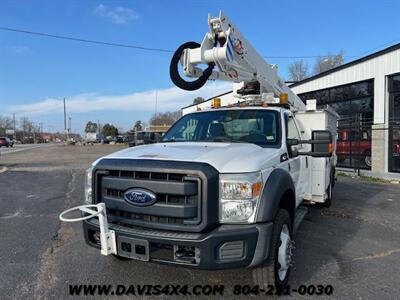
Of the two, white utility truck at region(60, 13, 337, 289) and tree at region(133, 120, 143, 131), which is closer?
white utility truck at region(60, 13, 337, 289)

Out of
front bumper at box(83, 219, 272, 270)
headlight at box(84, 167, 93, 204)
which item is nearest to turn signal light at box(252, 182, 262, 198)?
front bumper at box(83, 219, 272, 270)

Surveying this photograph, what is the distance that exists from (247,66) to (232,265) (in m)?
3.47

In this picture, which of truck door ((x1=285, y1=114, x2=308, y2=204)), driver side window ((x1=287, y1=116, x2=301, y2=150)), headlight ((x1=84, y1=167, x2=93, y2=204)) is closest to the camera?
headlight ((x1=84, y1=167, x2=93, y2=204))

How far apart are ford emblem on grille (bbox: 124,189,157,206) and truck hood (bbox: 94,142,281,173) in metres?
0.34

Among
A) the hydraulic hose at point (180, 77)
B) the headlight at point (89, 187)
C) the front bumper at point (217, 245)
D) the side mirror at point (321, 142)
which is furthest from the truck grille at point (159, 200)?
the hydraulic hose at point (180, 77)

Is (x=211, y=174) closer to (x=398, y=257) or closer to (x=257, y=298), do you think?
(x=257, y=298)

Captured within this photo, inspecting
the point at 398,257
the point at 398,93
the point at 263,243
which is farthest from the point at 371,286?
the point at 398,93

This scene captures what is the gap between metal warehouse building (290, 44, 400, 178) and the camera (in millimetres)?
14336

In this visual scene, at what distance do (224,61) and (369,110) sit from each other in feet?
42.1

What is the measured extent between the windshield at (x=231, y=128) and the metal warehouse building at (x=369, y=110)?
11.1 meters

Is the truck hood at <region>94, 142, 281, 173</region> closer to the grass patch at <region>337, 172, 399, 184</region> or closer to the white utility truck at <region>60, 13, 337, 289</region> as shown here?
the white utility truck at <region>60, 13, 337, 289</region>

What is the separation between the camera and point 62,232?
A: 19.8 feet

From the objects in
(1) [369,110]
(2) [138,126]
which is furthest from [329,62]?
(2) [138,126]

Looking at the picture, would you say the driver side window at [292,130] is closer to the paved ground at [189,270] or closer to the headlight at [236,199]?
the paved ground at [189,270]
